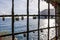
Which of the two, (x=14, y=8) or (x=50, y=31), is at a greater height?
(x=14, y=8)

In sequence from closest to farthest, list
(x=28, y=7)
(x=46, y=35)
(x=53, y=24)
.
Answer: (x=28, y=7) < (x=46, y=35) < (x=53, y=24)

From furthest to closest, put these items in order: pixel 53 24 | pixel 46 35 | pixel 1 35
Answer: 1. pixel 53 24
2. pixel 46 35
3. pixel 1 35

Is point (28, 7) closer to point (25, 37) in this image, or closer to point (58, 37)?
point (25, 37)

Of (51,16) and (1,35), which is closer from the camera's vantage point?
(1,35)

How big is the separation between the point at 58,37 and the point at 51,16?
34 cm

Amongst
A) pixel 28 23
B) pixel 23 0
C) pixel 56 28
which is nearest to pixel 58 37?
pixel 56 28

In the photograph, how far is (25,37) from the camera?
1479 mm

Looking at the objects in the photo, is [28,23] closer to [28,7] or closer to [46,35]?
[28,7]

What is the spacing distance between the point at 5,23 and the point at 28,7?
319 millimetres

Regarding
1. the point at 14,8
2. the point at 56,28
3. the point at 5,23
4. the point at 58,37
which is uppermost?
the point at 14,8

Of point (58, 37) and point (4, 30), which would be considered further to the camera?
point (58, 37)

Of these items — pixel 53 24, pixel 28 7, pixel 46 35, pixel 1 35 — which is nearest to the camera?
pixel 1 35

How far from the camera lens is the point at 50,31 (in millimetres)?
1816

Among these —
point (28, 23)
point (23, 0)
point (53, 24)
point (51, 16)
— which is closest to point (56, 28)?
point (53, 24)
